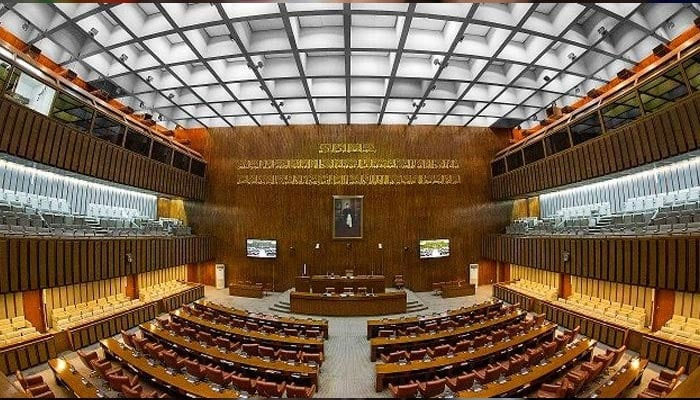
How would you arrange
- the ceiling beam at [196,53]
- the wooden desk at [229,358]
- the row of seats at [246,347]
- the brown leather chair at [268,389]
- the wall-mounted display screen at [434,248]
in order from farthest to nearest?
1. the wall-mounted display screen at [434,248]
2. the row of seats at [246,347]
3. the ceiling beam at [196,53]
4. the wooden desk at [229,358]
5. the brown leather chair at [268,389]

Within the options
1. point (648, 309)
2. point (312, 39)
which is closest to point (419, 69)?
point (312, 39)

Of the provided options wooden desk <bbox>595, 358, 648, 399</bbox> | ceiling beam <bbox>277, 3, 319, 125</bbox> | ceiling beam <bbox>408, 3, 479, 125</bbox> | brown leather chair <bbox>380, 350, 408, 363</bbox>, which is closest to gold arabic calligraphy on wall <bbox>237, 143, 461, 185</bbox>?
ceiling beam <bbox>408, 3, 479, 125</bbox>

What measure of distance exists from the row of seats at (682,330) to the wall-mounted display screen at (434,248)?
10.1 metres

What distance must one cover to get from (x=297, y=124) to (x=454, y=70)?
9838 mm

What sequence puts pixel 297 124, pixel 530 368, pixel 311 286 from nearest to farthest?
pixel 530 368, pixel 311 286, pixel 297 124

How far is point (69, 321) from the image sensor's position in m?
12.0

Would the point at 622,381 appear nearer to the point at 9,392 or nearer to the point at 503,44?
the point at 503,44

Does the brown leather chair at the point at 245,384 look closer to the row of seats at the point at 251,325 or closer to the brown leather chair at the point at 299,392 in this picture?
the brown leather chair at the point at 299,392

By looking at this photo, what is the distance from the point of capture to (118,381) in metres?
8.05

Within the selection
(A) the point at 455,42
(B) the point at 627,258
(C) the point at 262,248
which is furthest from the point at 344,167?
(B) the point at 627,258

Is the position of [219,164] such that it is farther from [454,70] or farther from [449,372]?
[449,372]

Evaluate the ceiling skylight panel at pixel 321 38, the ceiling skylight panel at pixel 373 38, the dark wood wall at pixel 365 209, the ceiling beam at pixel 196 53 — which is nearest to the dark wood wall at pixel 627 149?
the dark wood wall at pixel 365 209

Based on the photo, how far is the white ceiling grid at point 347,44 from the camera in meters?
9.71

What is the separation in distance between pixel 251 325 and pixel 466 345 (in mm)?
7202
